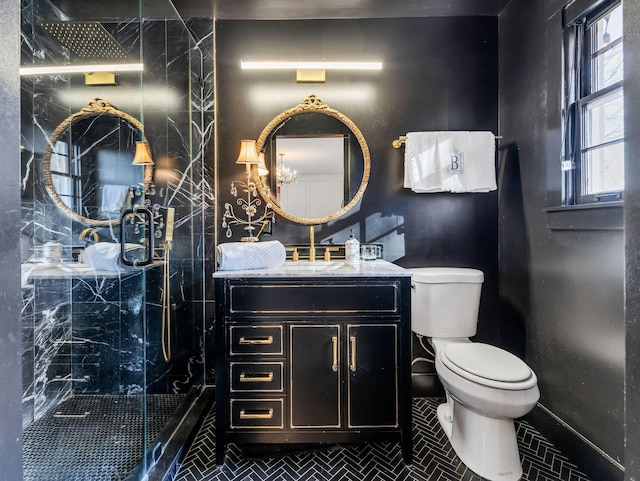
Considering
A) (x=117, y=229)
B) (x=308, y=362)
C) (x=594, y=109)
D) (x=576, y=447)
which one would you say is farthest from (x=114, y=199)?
(x=576, y=447)

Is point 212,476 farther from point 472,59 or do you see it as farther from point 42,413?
point 472,59

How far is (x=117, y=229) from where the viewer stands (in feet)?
4.91

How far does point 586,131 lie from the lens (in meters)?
1.43

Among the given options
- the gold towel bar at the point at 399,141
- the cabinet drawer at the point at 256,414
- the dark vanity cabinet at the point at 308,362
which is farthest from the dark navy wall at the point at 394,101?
the cabinet drawer at the point at 256,414

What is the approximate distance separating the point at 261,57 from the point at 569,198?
192 centimetres

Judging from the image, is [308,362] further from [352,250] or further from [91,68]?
[91,68]

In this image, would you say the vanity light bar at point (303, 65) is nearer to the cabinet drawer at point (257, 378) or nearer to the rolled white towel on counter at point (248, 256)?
the rolled white towel on counter at point (248, 256)

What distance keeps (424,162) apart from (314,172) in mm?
677

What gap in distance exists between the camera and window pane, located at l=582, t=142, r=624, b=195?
4.23 ft

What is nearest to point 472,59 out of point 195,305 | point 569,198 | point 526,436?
point 569,198

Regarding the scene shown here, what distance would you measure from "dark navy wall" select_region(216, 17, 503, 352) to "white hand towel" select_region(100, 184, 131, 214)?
55 centimetres

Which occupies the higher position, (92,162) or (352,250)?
(92,162)

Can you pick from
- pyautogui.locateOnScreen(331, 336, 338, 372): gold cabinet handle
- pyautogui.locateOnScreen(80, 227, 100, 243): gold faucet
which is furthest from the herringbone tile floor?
pyautogui.locateOnScreen(80, 227, 100, 243): gold faucet

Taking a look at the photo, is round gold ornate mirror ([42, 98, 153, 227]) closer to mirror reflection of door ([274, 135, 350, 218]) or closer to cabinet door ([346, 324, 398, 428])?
mirror reflection of door ([274, 135, 350, 218])
